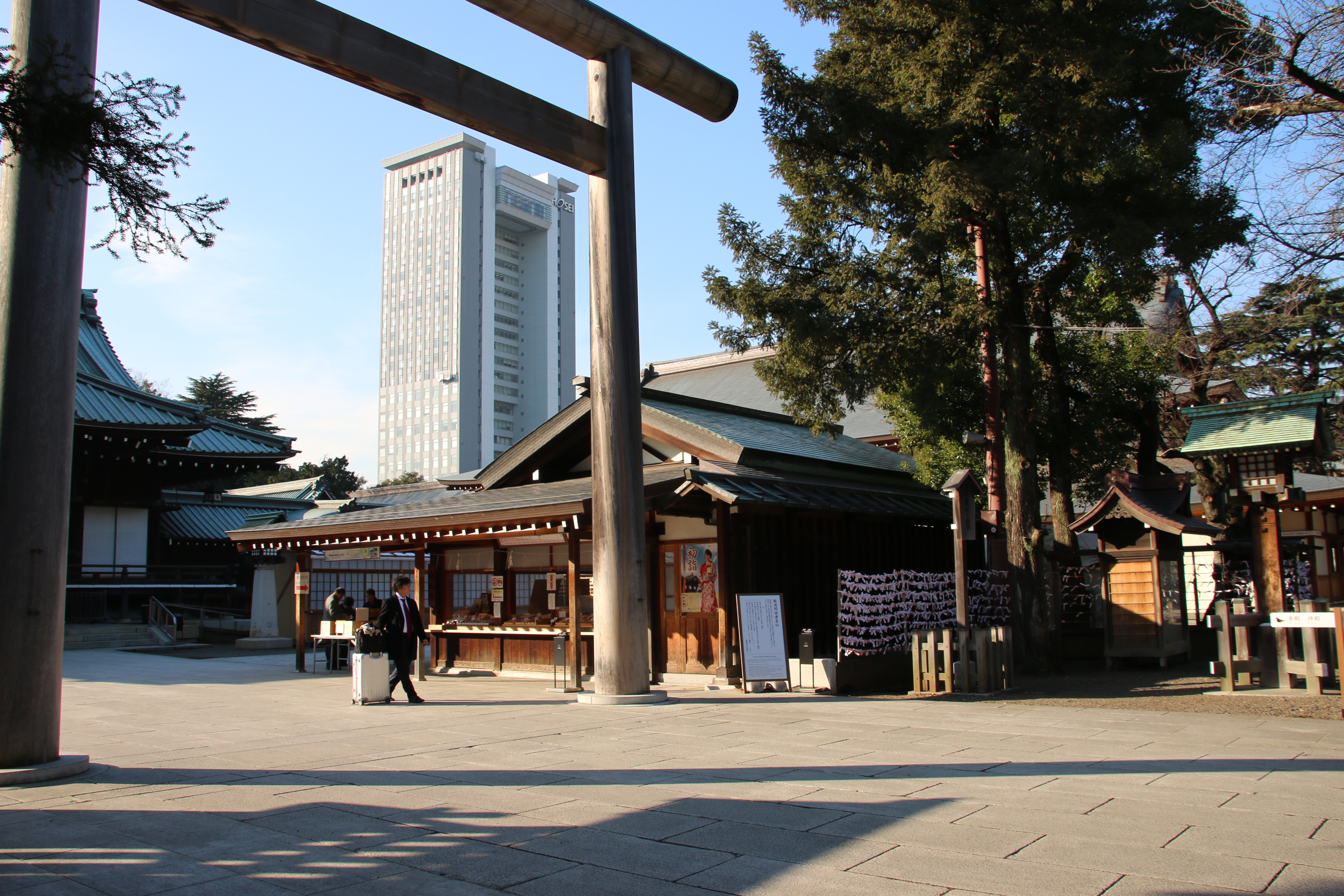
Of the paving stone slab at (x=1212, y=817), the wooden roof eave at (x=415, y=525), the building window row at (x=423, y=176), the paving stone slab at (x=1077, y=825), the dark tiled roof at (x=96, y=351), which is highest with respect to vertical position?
the building window row at (x=423, y=176)

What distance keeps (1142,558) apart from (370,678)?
40.0 feet

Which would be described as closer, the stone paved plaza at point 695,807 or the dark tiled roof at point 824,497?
the stone paved plaza at point 695,807

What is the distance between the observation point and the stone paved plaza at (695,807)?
434cm

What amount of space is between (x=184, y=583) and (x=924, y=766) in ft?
86.8

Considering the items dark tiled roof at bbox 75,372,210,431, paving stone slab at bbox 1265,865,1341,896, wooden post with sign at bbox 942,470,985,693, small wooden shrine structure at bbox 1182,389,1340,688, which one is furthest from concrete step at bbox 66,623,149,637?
paving stone slab at bbox 1265,865,1341,896

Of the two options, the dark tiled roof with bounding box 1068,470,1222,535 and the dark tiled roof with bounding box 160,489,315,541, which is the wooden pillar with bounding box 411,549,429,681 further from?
the dark tiled roof with bounding box 1068,470,1222,535

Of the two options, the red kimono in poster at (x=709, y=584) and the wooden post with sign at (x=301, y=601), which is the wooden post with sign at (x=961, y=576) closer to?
the red kimono in poster at (x=709, y=584)

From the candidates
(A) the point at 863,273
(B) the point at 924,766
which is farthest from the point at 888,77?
(B) the point at 924,766

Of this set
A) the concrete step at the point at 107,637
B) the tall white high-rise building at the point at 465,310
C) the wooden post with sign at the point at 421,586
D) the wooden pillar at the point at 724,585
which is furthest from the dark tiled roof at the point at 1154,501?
the tall white high-rise building at the point at 465,310

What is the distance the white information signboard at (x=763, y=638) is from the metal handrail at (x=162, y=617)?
763 inches

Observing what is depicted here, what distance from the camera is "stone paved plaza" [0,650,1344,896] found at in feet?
14.2

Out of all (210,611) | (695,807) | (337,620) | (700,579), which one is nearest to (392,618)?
(700,579)

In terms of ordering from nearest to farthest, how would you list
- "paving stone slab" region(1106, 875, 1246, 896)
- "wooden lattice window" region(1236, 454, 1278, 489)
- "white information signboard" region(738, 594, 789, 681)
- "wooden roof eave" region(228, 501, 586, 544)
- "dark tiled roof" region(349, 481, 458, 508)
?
"paving stone slab" region(1106, 875, 1246, 896), "wooden lattice window" region(1236, 454, 1278, 489), "white information signboard" region(738, 594, 789, 681), "wooden roof eave" region(228, 501, 586, 544), "dark tiled roof" region(349, 481, 458, 508)

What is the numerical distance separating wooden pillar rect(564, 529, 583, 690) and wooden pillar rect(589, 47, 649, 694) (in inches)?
45.0
